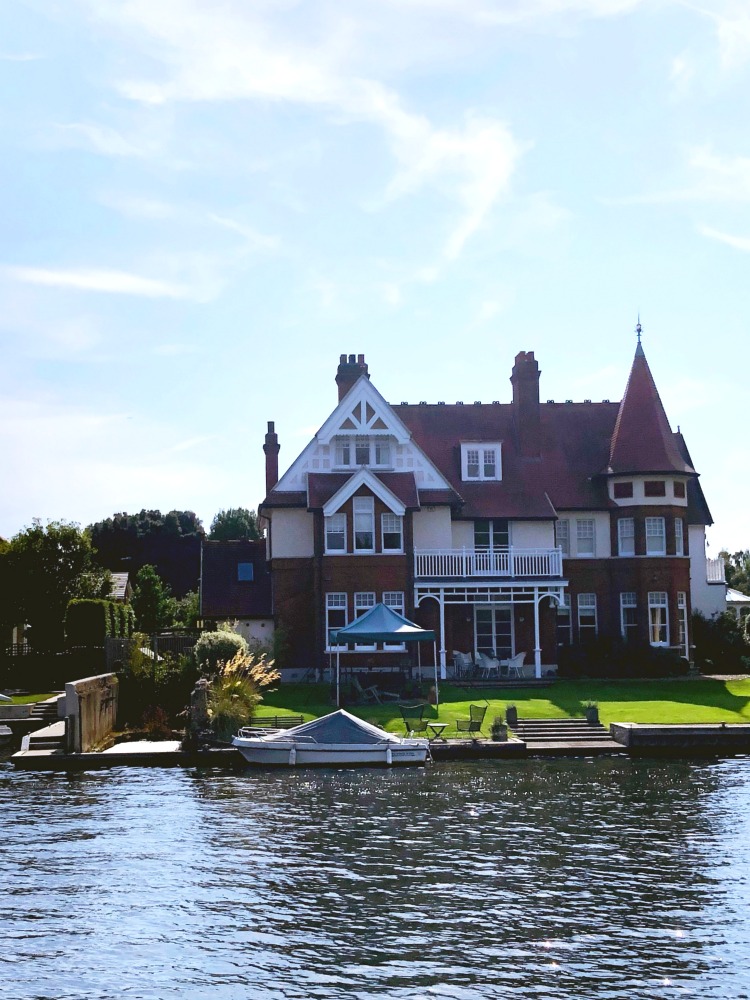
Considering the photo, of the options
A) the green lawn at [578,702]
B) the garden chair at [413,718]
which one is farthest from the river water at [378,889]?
the green lawn at [578,702]

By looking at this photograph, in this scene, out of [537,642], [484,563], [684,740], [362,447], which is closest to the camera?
[684,740]

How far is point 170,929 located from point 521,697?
26097mm

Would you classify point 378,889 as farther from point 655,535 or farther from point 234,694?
point 655,535

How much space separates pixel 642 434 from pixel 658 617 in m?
7.82

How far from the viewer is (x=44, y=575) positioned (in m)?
52.0

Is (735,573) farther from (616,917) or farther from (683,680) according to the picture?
(616,917)

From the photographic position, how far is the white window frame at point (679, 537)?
49.9m

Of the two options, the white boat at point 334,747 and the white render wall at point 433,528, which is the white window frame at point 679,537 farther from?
the white boat at point 334,747

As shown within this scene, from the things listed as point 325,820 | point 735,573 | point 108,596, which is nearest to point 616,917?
point 325,820

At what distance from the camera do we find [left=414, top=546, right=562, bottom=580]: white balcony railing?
47219 millimetres

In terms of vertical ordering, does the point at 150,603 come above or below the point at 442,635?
above

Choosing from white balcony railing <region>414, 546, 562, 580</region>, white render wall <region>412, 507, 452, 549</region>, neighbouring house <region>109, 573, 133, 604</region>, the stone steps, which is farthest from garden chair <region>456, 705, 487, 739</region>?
neighbouring house <region>109, 573, 133, 604</region>

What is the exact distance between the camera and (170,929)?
1650 cm

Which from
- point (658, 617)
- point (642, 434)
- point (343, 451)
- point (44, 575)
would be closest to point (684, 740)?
point (658, 617)
